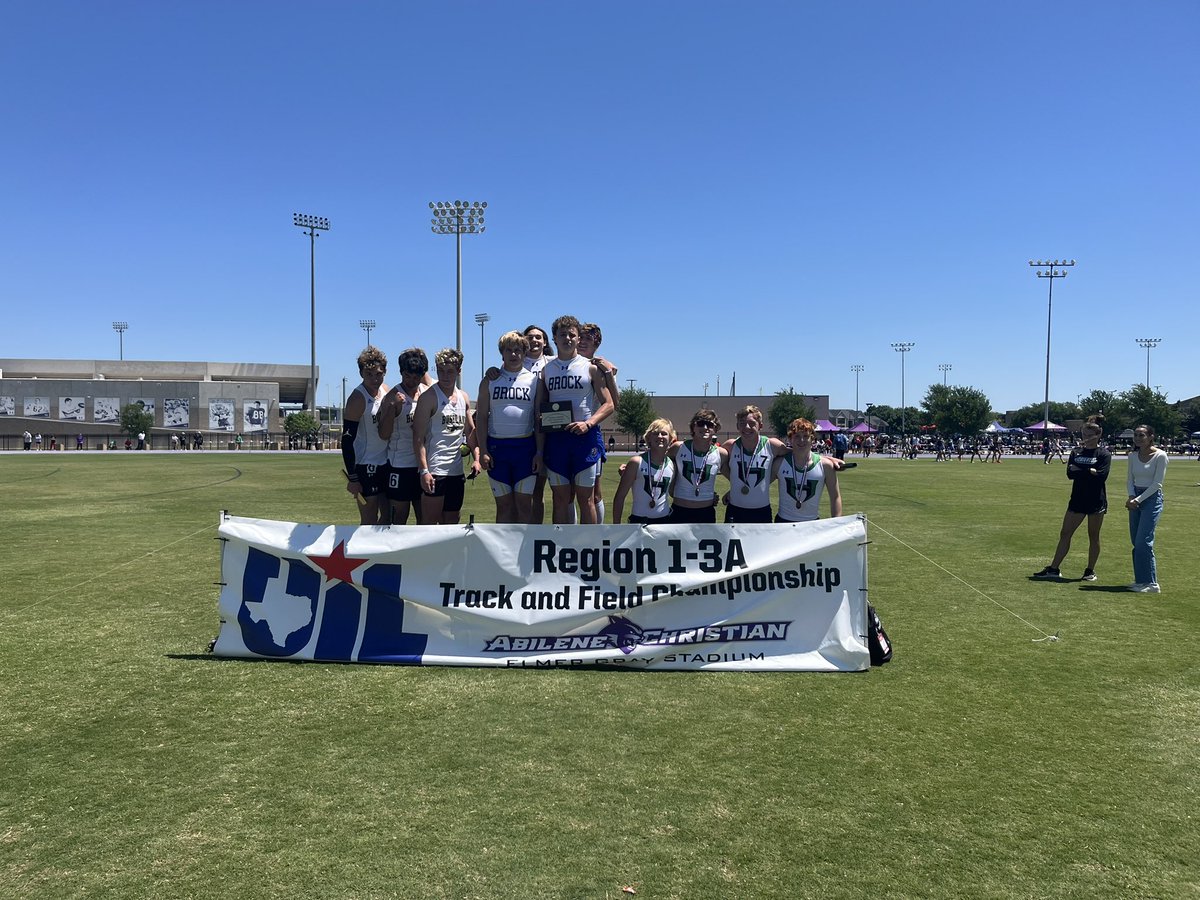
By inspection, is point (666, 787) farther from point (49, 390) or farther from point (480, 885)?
point (49, 390)

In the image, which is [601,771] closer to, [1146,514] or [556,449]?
[556,449]

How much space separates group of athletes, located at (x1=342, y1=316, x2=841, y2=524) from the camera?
6.52 m

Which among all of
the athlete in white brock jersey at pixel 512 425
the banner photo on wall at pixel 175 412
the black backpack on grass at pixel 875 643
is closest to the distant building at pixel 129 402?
the banner photo on wall at pixel 175 412

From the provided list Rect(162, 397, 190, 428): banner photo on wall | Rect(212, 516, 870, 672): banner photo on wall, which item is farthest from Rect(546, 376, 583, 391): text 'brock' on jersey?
Rect(162, 397, 190, 428): banner photo on wall

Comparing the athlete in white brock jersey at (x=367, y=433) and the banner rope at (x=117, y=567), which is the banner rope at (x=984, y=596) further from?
the banner rope at (x=117, y=567)

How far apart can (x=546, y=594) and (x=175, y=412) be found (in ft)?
308

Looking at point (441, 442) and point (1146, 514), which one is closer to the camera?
point (441, 442)

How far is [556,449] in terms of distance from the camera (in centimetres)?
665

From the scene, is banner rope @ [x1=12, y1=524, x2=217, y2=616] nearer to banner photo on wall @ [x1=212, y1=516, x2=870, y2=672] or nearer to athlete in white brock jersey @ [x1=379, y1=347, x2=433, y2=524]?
banner photo on wall @ [x1=212, y1=516, x2=870, y2=672]

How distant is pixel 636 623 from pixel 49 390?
324ft

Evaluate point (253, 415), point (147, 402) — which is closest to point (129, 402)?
point (147, 402)

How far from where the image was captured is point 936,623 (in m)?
6.81

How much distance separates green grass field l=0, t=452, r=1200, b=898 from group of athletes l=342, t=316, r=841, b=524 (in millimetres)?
1669

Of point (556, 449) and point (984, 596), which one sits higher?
point (556, 449)
